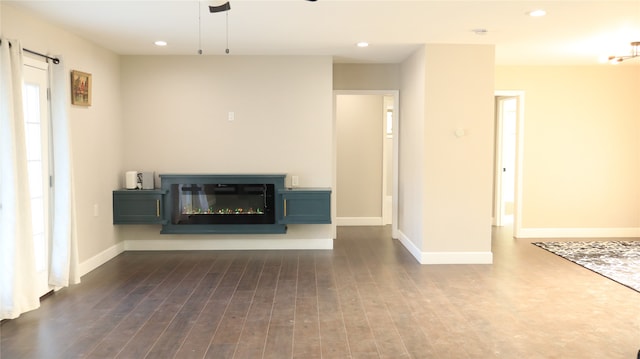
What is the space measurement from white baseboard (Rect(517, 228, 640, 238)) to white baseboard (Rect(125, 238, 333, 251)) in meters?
3.01

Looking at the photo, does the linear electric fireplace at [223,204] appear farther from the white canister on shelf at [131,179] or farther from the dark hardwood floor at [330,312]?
the dark hardwood floor at [330,312]

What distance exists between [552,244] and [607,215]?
1.26 metres

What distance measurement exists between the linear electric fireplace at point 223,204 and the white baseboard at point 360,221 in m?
2.42

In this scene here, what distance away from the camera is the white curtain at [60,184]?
4.43m

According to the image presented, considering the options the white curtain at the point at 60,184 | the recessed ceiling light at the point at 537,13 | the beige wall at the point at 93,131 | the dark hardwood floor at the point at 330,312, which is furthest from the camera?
the beige wall at the point at 93,131

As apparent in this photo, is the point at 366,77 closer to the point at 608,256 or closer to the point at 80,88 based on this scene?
the point at 80,88

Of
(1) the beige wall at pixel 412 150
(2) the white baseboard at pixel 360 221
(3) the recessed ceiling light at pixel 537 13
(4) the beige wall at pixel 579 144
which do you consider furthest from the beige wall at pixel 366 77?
(3) the recessed ceiling light at pixel 537 13

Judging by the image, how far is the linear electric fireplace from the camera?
6.09 meters

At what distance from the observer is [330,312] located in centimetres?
398

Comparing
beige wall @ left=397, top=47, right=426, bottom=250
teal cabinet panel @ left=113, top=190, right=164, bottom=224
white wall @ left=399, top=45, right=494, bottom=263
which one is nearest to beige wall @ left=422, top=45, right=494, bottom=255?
white wall @ left=399, top=45, right=494, bottom=263

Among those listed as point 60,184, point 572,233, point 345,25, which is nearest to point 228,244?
point 60,184

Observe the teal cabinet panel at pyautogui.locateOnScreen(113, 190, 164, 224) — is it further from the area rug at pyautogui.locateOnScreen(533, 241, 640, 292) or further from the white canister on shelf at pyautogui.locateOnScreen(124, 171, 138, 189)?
the area rug at pyautogui.locateOnScreen(533, 241, 640, 292)

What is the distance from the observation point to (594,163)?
23.7 feet

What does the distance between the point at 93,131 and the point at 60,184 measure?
1147 mm
